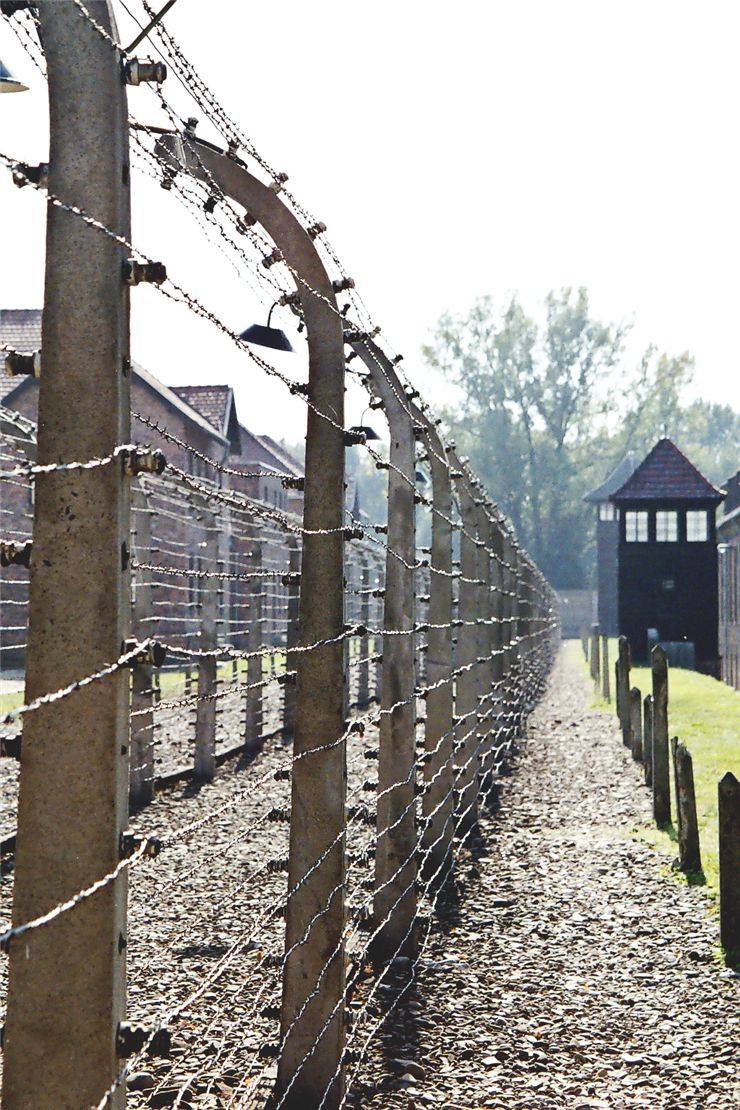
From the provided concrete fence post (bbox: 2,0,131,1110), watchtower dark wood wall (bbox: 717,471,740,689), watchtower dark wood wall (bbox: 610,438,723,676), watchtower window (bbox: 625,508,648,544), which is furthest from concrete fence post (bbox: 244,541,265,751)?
watchtower window (bbox: 625,508,648,544)

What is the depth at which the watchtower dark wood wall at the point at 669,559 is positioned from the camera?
37.8 m

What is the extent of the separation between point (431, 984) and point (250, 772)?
7032 millimetres

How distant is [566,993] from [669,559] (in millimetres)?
33689

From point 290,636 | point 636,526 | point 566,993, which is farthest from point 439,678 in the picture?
point 636,526

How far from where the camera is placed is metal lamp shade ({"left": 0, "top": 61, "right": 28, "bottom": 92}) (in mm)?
3365

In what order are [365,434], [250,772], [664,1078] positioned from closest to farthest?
[365,434], [664,1078], [250,772]

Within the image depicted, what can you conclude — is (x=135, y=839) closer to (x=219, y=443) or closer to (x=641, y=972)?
(x=641, y=972)

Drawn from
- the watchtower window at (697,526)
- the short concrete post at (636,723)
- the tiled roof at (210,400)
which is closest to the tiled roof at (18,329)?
the tiled roof at (210,400)

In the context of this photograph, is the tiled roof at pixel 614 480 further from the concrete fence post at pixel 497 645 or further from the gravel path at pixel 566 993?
the gravel path at pixel 566 993

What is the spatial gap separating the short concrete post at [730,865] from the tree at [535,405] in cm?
6843

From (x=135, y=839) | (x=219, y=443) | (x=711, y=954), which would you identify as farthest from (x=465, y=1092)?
(x=219, y=443)

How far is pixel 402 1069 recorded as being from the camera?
198 inches

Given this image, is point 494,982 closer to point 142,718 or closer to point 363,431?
point 363,431

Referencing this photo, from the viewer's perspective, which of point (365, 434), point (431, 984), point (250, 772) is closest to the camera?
point (365, 434)
